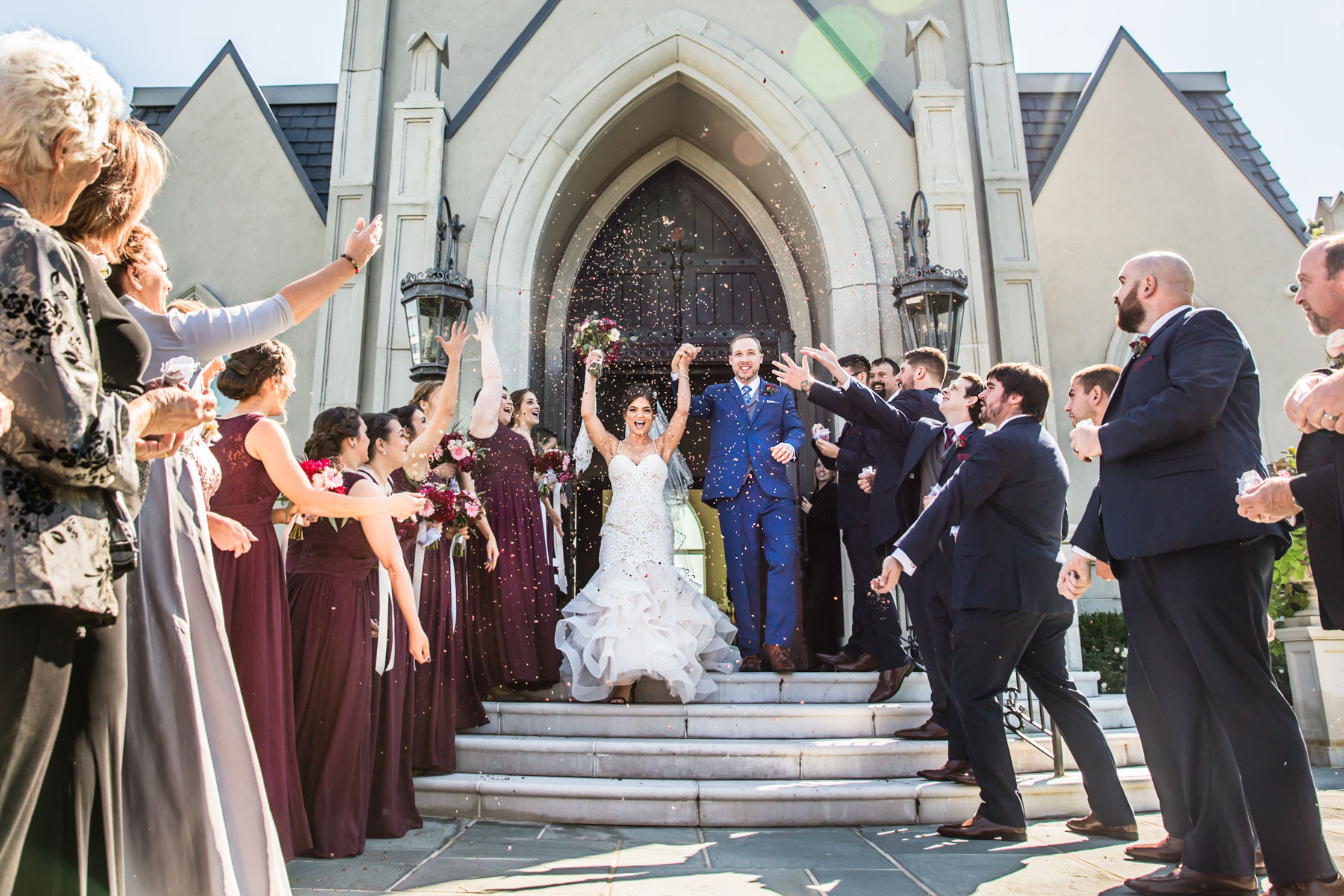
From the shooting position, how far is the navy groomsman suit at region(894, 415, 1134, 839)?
147 inches

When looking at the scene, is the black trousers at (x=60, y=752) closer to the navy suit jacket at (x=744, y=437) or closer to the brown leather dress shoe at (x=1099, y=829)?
the brown leather dress shoe at (x=1099, y=829)

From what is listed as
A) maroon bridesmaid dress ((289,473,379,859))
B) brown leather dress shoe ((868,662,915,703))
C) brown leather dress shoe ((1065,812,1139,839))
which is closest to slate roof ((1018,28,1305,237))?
brown leather dress shoe ((868,662,915,703))

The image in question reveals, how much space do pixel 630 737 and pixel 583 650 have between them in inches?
24.1

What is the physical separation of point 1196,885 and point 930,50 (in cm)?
796

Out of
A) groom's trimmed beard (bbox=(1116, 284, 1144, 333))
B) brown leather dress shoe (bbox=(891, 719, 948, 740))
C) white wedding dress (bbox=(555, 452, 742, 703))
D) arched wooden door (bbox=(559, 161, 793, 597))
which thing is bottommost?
brown leather dress shoe (bbox=(891, 719, 948, 740))

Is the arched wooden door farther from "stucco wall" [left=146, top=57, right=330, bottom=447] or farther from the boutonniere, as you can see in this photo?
the boutonniere

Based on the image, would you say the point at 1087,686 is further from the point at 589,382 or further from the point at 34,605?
the point at 34,605

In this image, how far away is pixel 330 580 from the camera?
12.8 feet

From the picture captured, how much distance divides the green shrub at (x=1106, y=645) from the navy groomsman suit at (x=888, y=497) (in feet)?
8.77

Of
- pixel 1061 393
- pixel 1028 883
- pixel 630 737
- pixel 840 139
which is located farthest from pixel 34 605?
pixel 1061 393

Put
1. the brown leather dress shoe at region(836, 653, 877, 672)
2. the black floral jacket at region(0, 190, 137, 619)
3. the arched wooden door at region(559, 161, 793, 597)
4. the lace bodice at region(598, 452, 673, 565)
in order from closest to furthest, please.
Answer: the black floral jacket at region(0, 190, 137, 619)
the lace bodice at region(598, 452, 673, 565)
the brown leather dress shoe at region(836, 653, 877, 672)
the arched wooden door at region(559, 161, 793, 597)

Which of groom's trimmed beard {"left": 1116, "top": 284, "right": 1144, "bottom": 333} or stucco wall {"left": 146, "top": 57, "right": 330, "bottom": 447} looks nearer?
groom's trimmed beard {"left": 1116, "top": 284, "right": 1144, "bottom": 333}

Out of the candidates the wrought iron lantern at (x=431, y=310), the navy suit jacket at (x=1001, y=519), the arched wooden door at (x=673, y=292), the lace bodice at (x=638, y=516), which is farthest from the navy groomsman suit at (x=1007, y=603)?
the arched wooden door at (x=673, y=292)

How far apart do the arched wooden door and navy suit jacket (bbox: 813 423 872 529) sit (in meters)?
2.80
